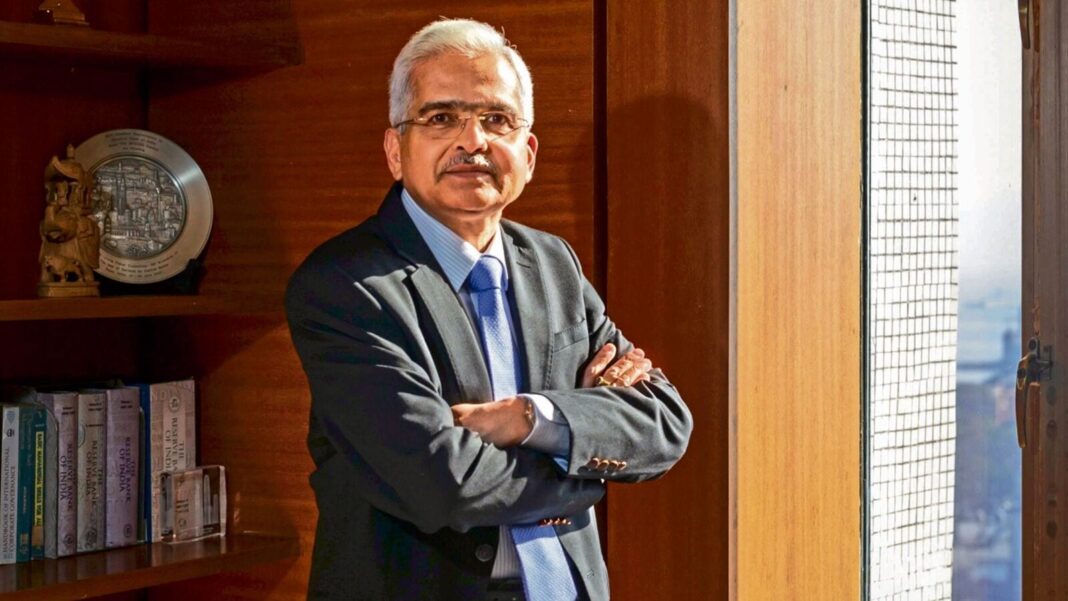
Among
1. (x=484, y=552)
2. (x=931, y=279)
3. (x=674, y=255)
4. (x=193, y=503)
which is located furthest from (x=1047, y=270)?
(x=193, y=503)

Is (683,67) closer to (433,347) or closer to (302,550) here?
(433,347)

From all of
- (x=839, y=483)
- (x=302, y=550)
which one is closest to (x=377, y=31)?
(x=302, y=550)

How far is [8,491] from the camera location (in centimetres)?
253

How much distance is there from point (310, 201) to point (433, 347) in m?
0.92

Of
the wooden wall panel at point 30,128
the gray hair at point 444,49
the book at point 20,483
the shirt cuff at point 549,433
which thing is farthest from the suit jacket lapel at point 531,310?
the wooden wall panel at point 30,128

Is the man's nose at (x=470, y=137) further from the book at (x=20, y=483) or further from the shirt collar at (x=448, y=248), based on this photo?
the book at (x=20, y=483)

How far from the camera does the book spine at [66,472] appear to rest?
102 inches

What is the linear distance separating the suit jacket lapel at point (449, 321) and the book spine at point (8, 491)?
1.03 metres

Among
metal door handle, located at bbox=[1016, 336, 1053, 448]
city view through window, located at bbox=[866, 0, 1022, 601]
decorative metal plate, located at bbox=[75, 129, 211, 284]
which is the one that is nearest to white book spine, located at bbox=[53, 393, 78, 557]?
decorative metal plate, located at bbox=[75, 129, 211, 284]

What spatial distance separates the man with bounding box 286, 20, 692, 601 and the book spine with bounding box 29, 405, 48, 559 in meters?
0.86

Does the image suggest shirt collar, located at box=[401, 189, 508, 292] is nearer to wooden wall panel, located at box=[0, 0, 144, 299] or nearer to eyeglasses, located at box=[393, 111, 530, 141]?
eyeglasses, located at box=[393, 111, 530, 141]

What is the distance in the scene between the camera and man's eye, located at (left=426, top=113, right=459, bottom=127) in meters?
1.89

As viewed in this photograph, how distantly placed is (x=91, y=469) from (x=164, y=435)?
0.16 metres

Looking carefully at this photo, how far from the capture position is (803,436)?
99.2 inches
